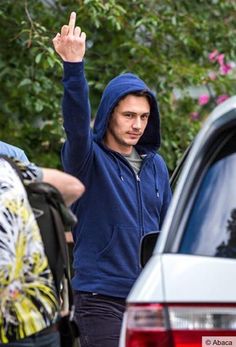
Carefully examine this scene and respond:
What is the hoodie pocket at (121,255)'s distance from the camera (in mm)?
4984

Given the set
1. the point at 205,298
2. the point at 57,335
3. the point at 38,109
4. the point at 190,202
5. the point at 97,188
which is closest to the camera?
the point at 205,298

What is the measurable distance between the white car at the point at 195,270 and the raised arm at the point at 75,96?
1.20 metres

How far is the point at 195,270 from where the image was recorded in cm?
351

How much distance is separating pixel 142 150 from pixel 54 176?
130 centimetres

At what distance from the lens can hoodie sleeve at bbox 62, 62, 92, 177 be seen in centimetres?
491

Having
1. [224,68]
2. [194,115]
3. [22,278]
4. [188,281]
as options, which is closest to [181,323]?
[188,281]

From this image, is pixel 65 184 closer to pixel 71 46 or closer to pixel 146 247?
pixel 146 247

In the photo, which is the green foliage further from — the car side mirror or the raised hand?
the car side mirror

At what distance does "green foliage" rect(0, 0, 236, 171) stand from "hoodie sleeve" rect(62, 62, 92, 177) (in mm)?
2027

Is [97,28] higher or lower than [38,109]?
higher

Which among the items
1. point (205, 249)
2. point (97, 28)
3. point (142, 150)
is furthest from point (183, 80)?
point (205, 249)

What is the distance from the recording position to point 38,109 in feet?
23.7

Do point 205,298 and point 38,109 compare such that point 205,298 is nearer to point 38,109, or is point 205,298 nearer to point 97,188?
point 97,188

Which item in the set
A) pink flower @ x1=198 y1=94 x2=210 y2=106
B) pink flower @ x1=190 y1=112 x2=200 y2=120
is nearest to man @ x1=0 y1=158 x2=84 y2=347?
pink flower @ x1=190 y1=112 x2=200 y2=120
